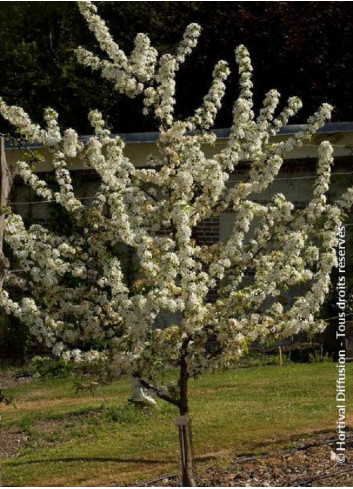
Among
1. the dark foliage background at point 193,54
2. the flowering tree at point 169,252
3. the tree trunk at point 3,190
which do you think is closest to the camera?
the tree trunk at point 3,190

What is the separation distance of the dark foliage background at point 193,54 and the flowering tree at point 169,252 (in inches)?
455

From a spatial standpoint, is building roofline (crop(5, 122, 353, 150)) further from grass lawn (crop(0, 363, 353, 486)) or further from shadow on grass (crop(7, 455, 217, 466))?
shadow on grass (crop(7, 455, 217, 466))

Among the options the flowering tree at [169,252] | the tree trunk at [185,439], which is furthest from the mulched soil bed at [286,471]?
the flowering tree at [169,252]

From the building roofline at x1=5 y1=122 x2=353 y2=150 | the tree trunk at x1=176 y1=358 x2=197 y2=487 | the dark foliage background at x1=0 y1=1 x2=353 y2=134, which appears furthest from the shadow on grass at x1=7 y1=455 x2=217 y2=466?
the dark foliage background at x1=0 y1=1 x2=353 y2=134

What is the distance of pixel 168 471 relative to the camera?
29.8 feet

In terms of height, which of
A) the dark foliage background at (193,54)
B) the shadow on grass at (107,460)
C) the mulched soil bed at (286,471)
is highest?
the dark foliage background at (193,54)

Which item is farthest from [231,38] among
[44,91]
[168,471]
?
[168,471]

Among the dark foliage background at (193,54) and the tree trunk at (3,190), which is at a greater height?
the dark foliage background at (193,54)

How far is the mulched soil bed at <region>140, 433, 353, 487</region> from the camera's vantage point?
28.0 feet

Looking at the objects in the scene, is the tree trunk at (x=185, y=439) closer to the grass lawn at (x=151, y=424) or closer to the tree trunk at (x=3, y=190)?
the grass lawn at (x=151, y=424)

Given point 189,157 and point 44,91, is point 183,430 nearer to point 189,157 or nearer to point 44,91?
point 189,157

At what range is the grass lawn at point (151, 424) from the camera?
9328mm

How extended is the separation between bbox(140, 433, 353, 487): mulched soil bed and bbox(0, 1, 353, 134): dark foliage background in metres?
11.4

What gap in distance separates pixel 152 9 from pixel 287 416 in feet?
44.6
